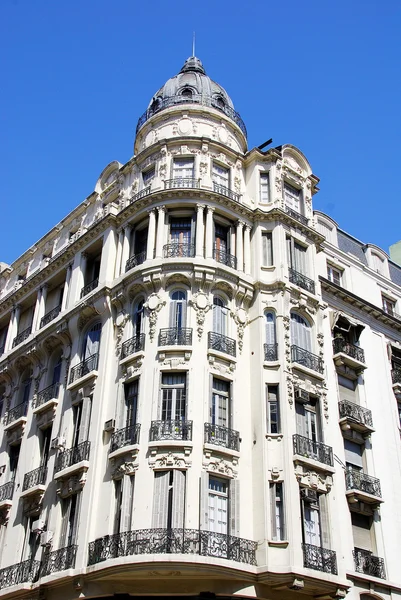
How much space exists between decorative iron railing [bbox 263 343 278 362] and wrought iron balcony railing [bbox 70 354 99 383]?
6.60 m

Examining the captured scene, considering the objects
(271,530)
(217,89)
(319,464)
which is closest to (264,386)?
(319,464)

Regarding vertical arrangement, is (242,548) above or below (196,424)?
below

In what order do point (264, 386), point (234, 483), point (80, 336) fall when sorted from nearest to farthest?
point (234, 483) → point (264, 386) → point (80, 336)

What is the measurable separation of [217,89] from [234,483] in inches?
789

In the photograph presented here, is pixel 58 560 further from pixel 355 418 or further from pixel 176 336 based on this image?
pixel 355 418

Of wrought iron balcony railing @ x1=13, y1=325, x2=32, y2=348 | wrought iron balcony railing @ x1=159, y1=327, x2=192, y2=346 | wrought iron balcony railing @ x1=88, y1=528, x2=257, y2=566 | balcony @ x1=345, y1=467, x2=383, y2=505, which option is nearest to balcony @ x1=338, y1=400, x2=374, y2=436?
balcony @ x1=345, y1=467, x2=383, y2=505

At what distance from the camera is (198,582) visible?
2198 cm

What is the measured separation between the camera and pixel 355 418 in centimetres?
2872

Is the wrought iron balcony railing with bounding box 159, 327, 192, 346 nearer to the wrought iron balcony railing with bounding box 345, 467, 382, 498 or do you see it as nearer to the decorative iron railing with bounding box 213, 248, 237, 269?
the decorative iron railing with bounding box 213, 248, 237, 269

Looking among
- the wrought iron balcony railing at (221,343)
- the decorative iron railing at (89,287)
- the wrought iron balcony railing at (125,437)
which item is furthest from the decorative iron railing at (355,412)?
the decorative iron railing at (89,287)

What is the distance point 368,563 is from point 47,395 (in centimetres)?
1450

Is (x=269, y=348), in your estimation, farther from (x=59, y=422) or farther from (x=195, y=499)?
(x=59, y=422)

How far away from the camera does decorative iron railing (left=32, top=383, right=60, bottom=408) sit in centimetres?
2991

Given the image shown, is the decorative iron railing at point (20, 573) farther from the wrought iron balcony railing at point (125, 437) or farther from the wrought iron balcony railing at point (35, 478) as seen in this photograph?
the wrought iron balcony railing at point (125, 437)
